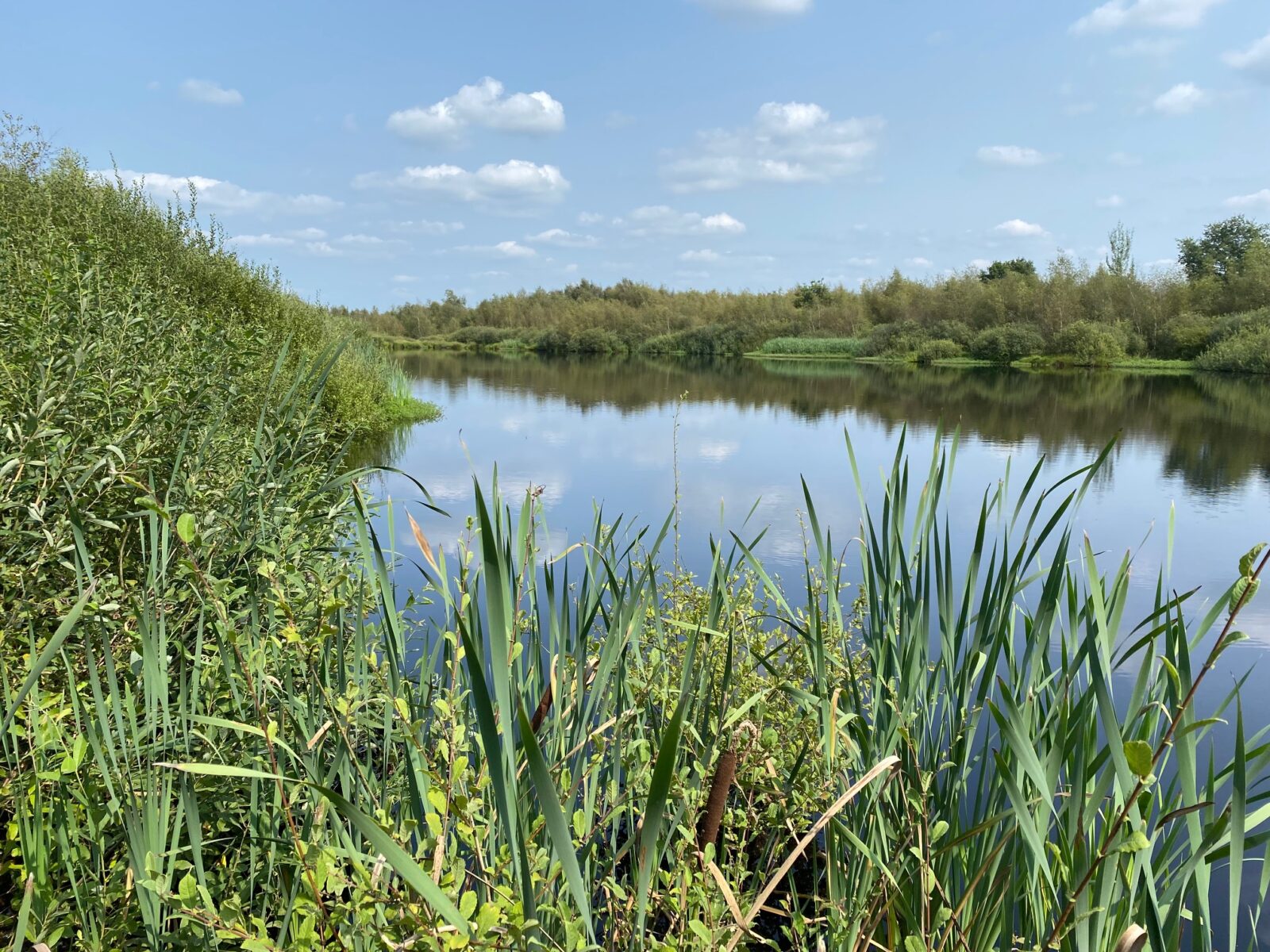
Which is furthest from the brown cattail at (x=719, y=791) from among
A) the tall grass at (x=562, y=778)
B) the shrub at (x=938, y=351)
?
the shrub at (x=938, y=351)

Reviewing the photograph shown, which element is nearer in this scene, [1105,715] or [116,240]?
[1105,715]

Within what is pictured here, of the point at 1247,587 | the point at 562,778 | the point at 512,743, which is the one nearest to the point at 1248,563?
the point at 1247,587

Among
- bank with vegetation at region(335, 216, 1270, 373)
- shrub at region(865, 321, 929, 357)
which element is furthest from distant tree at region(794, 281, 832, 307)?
shrub at region(865, 321, 929, 357)

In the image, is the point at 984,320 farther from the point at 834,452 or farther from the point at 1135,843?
the point at 1135,843

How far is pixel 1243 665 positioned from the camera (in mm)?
4926

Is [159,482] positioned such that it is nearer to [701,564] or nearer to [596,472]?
[701,564]

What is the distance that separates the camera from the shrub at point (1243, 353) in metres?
26.9

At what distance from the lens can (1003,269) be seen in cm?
4388

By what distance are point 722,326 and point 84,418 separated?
154 ft

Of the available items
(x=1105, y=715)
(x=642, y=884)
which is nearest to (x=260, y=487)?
(x=642, y=884)

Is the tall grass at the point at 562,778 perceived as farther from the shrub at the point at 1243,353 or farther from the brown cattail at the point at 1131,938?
the shrub at the point at 1243,353

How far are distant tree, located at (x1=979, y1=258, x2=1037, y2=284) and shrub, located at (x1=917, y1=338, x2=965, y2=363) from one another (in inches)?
283

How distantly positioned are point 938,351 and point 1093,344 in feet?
21.5

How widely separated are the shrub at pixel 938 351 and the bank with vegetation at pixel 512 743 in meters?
36.9
